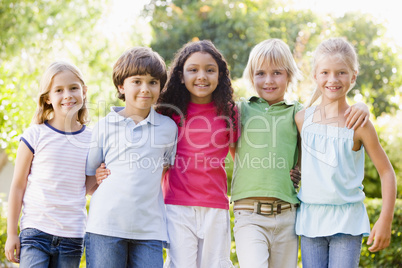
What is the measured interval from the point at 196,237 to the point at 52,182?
923 mm

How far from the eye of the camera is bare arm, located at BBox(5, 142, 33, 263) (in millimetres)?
2742

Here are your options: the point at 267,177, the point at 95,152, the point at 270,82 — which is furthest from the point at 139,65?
the point at 267,177

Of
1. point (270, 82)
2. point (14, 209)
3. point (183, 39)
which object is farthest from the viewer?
point (183, 39)

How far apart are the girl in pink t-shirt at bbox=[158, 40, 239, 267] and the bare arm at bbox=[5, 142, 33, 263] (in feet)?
2.80

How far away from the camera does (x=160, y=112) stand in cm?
315

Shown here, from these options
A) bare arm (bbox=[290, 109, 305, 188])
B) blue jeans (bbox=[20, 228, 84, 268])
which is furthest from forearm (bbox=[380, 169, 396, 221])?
blue jeans (bbox=[20, 228, 84, 268])

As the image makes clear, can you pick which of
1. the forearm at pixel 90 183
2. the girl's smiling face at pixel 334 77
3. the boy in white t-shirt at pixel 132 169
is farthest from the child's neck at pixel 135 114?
the girl's smiling face at pixel 334 77

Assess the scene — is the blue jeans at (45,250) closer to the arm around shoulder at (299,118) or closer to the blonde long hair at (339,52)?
the arm around shoulder at (299,118)

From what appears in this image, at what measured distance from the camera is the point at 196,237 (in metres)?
2.90

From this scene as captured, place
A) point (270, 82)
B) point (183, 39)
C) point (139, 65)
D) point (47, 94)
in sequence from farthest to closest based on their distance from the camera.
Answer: point (183, 39), point (270, 82), point (47, 94), point (139, 65)

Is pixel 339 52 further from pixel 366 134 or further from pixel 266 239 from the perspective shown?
pixel 266 239

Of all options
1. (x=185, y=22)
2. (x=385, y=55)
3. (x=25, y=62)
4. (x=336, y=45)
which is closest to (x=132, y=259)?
(x=336, y=45)

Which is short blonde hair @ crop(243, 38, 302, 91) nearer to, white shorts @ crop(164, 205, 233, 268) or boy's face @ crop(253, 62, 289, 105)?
boy's face @ crop(253, 62, 289, 105)

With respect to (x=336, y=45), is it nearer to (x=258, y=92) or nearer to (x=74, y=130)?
(x=258, y=92)
